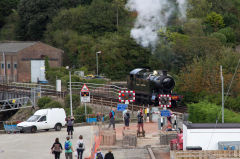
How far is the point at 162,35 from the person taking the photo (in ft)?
200

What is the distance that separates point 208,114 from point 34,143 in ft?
35.6

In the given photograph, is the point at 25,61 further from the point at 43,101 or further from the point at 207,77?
the point at 207,77

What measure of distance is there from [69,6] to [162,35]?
36836 mm

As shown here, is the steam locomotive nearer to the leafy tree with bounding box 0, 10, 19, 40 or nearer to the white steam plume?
the white steam plume

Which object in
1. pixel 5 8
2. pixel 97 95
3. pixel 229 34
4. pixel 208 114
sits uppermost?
pixel 5 8

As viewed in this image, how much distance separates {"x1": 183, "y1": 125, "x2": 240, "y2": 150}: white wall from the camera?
70.3 ft

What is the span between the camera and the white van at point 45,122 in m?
32.9

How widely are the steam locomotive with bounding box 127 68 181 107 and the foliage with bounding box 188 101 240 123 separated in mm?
8595

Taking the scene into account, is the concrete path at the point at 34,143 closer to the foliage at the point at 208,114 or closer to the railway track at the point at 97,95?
the foliage at the point at 208,114

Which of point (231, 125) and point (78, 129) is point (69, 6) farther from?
point (231, 125)

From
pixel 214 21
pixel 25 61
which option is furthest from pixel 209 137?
pixel 214 21

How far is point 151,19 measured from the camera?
60219 millimetres

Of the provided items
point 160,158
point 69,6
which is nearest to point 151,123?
point 160,158

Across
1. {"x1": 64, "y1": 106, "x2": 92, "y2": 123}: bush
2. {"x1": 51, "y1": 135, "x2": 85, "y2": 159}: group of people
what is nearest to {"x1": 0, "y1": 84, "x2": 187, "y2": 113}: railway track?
{"x1": 64, "y1": 106, "x2": 92, "y2": 123}: bush
